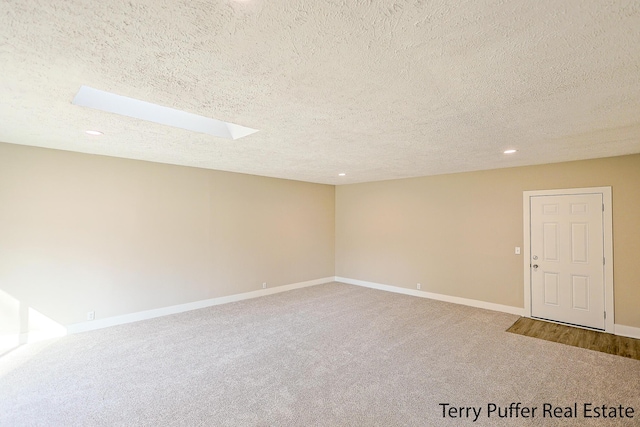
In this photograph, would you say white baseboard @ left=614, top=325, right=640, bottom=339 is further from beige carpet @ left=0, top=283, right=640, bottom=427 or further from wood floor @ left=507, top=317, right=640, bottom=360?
beige carpet @ left=0, top=283, right=640, bottom=427

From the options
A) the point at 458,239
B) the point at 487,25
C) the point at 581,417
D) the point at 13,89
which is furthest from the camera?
the point at 458,239

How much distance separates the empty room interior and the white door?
0.10 feet

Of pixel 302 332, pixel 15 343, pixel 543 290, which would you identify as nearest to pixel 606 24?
pixel 302 332

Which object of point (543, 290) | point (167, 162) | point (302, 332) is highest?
point (167, 162)

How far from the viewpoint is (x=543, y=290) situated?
15.6ft

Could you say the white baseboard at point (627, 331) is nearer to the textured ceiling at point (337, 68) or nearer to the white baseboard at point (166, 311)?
the textured ceiling at point (337, 68)

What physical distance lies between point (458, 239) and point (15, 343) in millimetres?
6863

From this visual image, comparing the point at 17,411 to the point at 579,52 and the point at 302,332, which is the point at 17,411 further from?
the point at 579,52

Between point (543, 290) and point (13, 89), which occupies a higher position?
point (13, 89)

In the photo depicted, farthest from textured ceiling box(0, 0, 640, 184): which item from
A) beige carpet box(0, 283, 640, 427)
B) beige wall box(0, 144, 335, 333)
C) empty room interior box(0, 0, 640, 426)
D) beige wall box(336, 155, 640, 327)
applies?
beige carpet box(0, 283, 640, 427)

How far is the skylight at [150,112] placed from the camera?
8.36ft

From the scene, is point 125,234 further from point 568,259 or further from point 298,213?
point 568,259

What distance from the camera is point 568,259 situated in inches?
179

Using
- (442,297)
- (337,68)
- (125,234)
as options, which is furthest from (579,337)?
(125,234)
